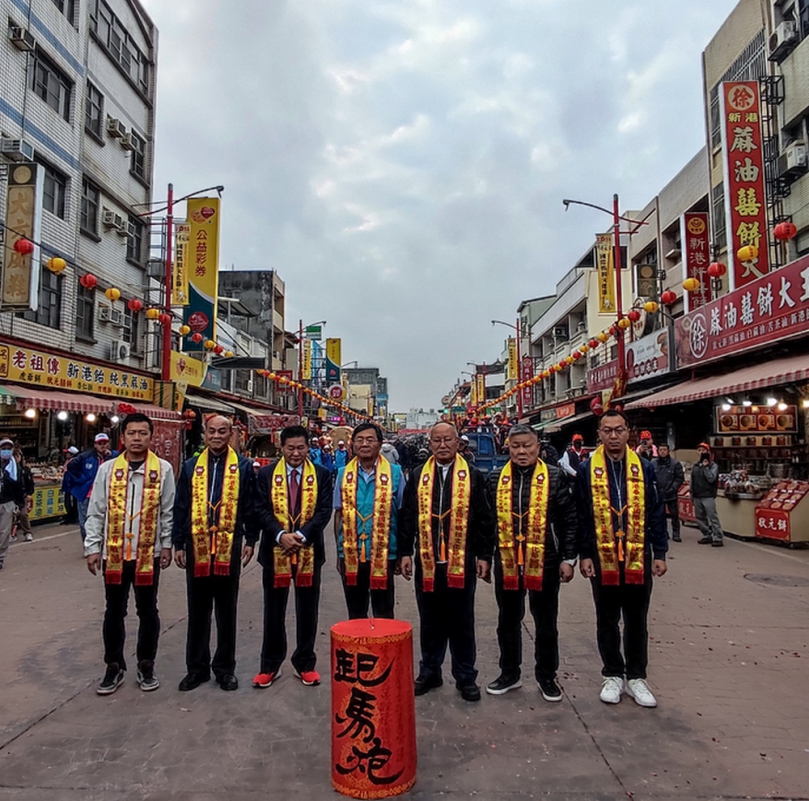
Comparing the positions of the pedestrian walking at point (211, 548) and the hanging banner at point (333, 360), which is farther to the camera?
the hanging banner at point (333, 360)

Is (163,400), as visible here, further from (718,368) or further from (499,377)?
(499,377)

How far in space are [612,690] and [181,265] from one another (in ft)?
61.9

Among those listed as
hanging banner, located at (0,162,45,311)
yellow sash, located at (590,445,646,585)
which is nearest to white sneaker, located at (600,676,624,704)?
yellow sash, located at (590,445,646,585)

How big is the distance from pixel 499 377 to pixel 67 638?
69.8 m

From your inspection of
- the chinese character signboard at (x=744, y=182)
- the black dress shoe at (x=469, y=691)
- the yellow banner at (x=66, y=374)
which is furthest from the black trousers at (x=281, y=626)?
the chinese character signboard at (x=744, y=182)

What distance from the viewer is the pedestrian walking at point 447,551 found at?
4.24 m

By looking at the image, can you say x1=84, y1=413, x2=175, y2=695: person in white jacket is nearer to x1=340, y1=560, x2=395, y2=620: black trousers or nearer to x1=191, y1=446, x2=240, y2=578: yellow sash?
x1=191, y1=446, x2=240, y2=578: yellow sash

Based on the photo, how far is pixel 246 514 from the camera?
181 inches

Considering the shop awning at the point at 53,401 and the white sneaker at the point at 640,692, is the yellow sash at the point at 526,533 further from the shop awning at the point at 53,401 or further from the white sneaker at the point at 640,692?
the shop awning at the point at 53,401

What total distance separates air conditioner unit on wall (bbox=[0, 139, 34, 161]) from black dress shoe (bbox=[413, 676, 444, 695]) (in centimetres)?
1476

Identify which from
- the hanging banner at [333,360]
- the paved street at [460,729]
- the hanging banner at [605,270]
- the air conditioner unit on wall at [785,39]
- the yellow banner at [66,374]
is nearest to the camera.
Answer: the paved street at [460,729]

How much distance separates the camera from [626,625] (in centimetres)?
421

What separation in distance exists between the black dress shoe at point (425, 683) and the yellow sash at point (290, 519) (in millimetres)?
1012

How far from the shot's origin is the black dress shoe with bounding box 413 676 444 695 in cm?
422
